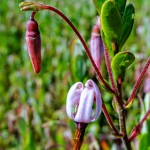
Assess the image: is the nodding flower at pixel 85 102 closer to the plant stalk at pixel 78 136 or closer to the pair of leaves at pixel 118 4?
the plant stalk at pixel 78 136

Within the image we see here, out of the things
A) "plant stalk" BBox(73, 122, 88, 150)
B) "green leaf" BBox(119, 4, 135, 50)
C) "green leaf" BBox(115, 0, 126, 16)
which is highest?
"green leaf" BBox(115, 0, 126, 16)

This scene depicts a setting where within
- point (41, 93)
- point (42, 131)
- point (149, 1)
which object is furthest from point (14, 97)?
point (149, 1)

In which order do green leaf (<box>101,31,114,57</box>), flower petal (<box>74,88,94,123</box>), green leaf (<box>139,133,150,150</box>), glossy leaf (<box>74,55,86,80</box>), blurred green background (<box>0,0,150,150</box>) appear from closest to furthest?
flower petal (<box>74,88,94,123</box>), green leaf (<box>101,31,114,57</box>), green leaf (<box>139,133,150,150</box>), glossy leaf (<box>74,55,86,80</box>), blurred green background (<box>0,0,150,150</box>)

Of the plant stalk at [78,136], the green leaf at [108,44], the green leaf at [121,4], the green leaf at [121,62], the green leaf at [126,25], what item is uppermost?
the green leaf at [121,4]

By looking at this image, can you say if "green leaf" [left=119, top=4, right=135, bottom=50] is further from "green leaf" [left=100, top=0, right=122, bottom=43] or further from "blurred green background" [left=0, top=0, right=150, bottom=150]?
"blurred green background" [left=0, top=0, right=150, bottom=150]

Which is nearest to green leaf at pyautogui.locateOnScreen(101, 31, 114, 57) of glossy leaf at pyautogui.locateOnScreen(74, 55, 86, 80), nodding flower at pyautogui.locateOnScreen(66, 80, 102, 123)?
nodding flower at pyautogui.locateOnScreen(66, 80, 102, 123)

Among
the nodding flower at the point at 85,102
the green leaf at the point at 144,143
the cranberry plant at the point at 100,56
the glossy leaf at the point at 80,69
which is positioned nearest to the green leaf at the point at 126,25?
the cranberry plant at the point at 100,56

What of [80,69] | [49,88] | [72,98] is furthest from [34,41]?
[49,88]
